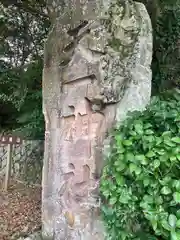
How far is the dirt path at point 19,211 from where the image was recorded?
2954 mm

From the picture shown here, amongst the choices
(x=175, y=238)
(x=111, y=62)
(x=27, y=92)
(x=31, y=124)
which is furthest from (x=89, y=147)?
(x=27, y=92)

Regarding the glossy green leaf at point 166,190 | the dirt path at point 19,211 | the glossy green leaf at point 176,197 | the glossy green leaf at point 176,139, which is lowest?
the dirt path at point 19,211

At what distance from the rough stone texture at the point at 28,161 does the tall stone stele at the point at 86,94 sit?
2.34 metres

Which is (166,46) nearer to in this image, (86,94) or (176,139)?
(86,94)

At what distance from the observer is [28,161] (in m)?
5.25

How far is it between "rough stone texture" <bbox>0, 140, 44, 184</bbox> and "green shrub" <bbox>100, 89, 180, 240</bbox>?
3.17 meters

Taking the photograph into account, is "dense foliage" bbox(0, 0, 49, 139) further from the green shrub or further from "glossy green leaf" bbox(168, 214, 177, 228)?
"glossy green leaf" bbox(168, 214, 177, 228)

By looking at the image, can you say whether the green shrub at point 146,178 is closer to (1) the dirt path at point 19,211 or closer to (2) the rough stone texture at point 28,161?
Result: (1) the dirt path at point 19,211

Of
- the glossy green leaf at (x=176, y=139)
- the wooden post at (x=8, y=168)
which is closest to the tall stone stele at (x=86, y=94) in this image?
the glossy green leaf at (x=176, y=139)

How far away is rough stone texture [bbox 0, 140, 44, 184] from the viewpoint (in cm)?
499

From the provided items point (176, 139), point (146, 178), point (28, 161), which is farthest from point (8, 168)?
point (176, 139)

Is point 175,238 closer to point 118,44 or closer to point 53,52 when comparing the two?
point 118,44

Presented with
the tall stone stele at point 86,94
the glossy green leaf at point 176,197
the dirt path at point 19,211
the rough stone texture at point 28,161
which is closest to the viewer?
the glossy green leaf at point 176,197

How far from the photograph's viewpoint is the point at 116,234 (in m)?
1.87
